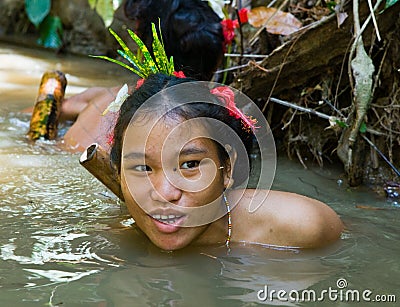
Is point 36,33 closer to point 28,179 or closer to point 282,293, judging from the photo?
point 28,179

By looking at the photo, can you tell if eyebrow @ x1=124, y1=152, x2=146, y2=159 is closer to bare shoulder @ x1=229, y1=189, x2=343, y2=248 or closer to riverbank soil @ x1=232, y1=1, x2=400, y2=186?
bare shoulder @ x1=229, y1=189, x2=343, y2=248

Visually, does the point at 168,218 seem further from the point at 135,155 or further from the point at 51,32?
the point at 51,32

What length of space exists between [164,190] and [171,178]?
0.14 ft

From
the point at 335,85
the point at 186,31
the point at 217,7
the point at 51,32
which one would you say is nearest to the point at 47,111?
the point at 186,31

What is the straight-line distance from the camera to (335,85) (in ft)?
10.4

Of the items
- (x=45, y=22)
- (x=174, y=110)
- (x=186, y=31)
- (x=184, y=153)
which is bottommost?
(x=184, y=153)

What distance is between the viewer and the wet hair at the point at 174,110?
6.89ft

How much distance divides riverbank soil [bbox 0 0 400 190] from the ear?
0.78 meters

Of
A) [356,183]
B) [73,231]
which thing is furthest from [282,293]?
[356,183]

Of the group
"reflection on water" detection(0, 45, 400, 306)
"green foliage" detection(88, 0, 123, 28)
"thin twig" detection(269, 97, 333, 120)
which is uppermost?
"green foliage" detection(88, 0, 123, 28)

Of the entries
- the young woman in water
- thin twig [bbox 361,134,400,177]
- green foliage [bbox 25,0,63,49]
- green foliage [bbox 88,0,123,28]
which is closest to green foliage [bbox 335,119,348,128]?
thin twig [bbox 361,134,400,177]

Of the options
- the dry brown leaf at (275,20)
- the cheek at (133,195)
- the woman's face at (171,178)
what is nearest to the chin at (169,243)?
the woman's face at (171,178)

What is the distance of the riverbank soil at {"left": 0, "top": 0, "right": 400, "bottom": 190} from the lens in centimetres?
288

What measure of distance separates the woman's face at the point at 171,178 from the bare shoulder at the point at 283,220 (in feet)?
0.62
